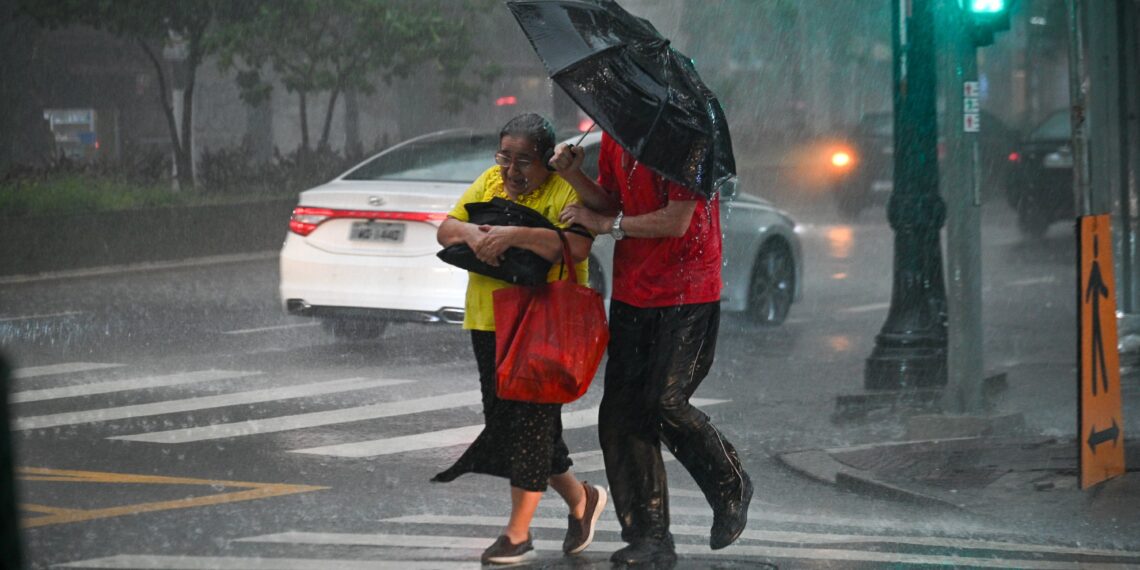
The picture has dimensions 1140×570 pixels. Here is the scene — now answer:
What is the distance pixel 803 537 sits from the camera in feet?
21.7

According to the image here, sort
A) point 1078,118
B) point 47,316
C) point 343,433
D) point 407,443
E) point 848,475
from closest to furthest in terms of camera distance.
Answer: point 848,475 → point 407,443 → point 343,433 → point 1078,118 → point 47,316

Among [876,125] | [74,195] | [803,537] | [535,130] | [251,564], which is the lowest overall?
[803,537]

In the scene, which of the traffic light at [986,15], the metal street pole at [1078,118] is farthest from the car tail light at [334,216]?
the metal street pole at [1078,118]

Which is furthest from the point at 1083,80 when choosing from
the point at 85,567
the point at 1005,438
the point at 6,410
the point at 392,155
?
the point at 6,410

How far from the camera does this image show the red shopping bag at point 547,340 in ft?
18.8

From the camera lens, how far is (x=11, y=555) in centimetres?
235

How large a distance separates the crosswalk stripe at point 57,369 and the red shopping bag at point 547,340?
6.09 m

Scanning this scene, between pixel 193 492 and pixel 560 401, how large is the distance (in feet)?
7.50

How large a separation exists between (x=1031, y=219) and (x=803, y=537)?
680 inches

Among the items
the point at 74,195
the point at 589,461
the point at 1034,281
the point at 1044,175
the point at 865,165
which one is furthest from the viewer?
the point at 865,165

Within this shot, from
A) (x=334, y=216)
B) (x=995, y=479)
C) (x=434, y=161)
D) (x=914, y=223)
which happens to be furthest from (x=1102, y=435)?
(x=434, y=161)

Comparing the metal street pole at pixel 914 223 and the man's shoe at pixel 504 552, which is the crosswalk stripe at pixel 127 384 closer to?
the metal street pole at pixel 914 223

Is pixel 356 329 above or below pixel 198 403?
above

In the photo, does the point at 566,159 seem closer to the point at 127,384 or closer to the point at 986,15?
the point at 986,15
